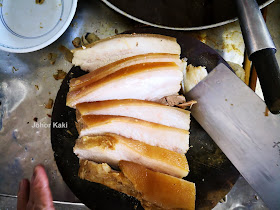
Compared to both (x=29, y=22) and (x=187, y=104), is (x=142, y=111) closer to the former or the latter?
(x=187, y=104)

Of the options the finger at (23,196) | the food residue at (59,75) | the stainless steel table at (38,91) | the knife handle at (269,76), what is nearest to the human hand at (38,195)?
the finger at (23,196)

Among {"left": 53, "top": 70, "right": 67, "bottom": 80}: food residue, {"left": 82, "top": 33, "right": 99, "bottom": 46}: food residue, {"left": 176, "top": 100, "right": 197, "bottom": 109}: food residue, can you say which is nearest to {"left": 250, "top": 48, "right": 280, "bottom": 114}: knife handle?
{"left": 176, "top": 100, "right": 197, "bottom": 109}: food residue

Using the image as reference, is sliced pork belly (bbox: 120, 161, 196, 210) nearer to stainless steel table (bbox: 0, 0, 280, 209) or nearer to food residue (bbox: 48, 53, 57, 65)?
stainless steel table (bbox: 0, 0, 280, 209)

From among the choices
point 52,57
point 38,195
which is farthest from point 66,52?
point 38,195

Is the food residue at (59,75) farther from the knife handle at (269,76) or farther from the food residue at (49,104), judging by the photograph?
the knife handle at (269,76)

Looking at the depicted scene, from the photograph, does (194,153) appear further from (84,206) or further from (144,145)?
(84,206)
